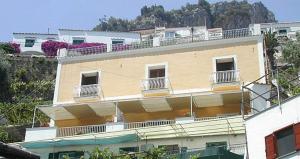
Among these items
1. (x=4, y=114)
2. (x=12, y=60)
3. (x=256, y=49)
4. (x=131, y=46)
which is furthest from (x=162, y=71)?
(x=12, y=60)

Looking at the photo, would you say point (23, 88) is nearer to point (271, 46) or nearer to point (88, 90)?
point (88, 90)

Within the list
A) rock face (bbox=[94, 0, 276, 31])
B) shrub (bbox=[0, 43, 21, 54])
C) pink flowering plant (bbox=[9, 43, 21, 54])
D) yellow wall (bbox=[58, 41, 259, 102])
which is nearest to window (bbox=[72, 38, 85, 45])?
pink flowering plant (bbox=[9, 43, 21, 54])

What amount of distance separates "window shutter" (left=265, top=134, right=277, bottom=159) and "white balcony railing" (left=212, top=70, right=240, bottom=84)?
1317 centimetres

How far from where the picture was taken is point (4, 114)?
45938 mm

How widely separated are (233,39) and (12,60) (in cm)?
3691


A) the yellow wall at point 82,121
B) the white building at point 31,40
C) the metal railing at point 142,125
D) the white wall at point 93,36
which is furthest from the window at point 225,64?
the white building at point 31,40

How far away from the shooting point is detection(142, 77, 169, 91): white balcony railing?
3366 cm

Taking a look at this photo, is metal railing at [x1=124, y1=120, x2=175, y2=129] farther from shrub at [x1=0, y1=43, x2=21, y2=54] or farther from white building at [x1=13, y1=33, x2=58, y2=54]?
white building at [x1=13, y1=33, x2=58, y2=54]

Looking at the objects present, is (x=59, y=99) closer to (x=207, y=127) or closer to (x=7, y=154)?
(x=207, y=127)

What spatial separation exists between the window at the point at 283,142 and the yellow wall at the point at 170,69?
13.4 meters

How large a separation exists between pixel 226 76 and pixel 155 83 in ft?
15.0

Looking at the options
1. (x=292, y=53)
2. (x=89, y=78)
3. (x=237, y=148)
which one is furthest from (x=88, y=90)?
(x=292, y=53)

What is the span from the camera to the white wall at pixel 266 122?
18.5 m

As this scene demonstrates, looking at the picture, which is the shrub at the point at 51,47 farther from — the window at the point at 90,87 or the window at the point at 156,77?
the window at the point at 156,77
